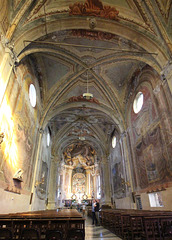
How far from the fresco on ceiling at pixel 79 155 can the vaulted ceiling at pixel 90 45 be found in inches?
520

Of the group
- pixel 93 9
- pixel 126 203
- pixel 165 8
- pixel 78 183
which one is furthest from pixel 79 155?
pixel 165 8

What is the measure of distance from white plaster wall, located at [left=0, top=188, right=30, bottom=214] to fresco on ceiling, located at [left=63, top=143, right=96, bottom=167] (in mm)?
17557

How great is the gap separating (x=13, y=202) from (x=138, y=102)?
9.74m

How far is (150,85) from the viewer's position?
9828 mm

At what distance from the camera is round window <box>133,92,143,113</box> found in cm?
1129

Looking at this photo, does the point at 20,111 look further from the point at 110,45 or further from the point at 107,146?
the point at 107,146

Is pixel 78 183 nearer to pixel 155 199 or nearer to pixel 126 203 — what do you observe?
pixel 126 203

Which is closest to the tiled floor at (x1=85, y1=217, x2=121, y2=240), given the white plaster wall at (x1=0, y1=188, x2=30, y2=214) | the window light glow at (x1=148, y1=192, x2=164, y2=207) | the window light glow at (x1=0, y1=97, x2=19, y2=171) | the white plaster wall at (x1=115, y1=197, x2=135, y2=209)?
the window light glow at (x1=148, y1=192, x2=164, y2=207)

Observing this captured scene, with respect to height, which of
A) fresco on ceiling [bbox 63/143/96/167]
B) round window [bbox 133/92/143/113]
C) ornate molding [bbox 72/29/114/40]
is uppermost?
ornate molding [bbox 72/29/114/40]

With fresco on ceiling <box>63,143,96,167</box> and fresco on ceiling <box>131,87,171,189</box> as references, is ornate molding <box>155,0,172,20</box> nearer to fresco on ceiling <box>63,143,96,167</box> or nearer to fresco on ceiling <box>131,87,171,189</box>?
fresco on ceiling <box>131,87,171,189</box>

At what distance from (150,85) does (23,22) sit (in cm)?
754

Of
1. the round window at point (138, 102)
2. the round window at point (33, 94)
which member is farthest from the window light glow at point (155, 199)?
the round window at point (33, 94)

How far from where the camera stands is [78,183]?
31.0 metres

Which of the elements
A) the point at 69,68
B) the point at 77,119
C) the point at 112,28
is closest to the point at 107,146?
the point at 77,119
